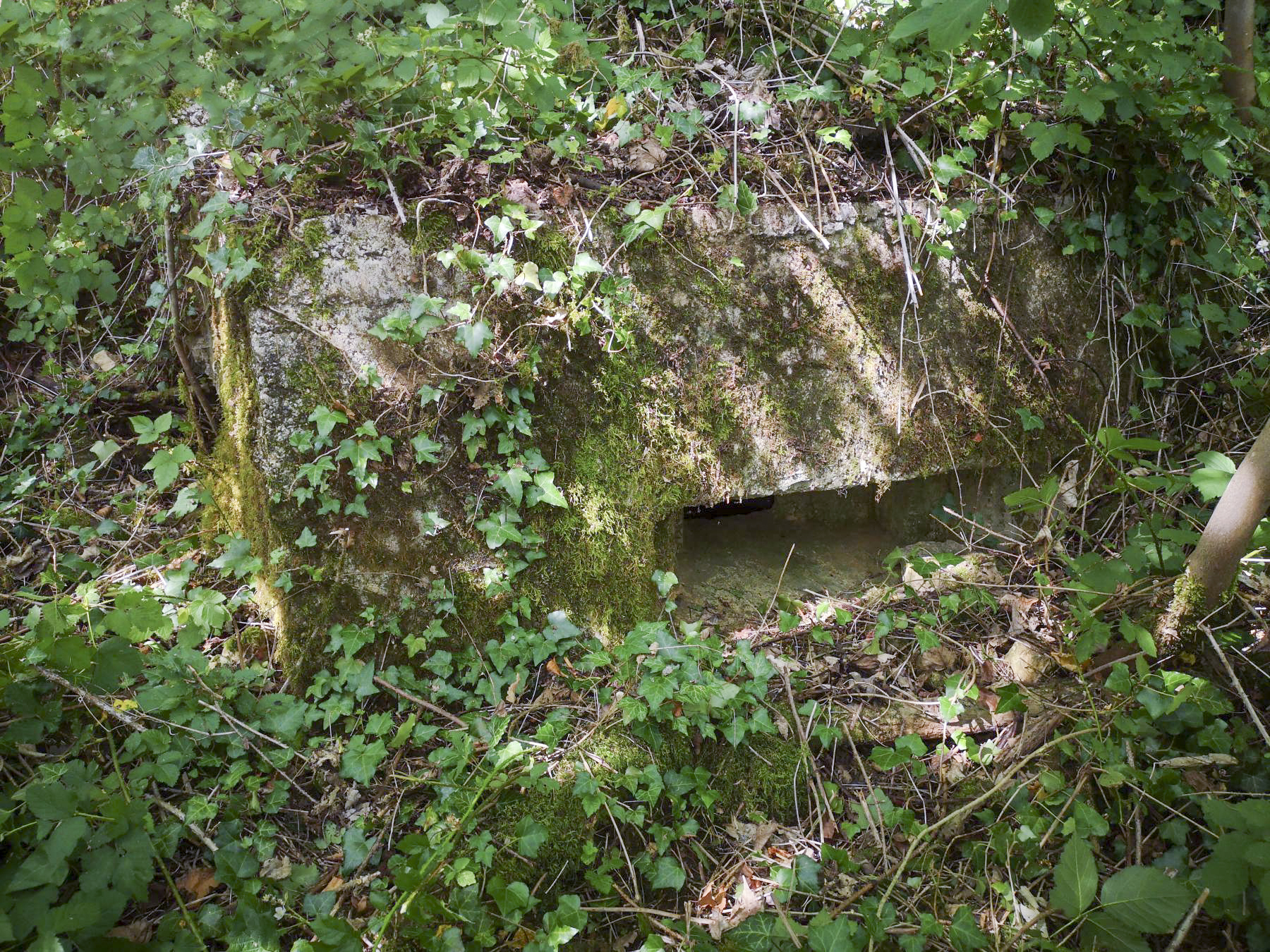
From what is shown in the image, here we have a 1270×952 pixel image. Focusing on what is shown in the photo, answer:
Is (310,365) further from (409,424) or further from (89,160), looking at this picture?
(89,160)

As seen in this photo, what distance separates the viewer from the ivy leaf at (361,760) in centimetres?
257

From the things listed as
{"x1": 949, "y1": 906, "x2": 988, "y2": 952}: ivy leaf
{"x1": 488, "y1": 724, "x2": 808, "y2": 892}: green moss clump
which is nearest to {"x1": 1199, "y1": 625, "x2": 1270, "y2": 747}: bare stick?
{"x1": 949, "y1": 906, "x2": 988, "y2": 952}: ivy leaf

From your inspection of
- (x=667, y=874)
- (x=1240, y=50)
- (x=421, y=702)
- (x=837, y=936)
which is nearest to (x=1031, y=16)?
(x=837, y=936)

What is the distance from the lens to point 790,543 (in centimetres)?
397

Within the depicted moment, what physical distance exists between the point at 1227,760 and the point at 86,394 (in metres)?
5.15

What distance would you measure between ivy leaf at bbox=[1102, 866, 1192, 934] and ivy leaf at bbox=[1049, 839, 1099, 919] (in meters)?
0.05

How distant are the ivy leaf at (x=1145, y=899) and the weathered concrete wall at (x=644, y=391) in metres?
1.74

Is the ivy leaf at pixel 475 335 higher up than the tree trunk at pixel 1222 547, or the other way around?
the ivy leaf at pixel 475 335

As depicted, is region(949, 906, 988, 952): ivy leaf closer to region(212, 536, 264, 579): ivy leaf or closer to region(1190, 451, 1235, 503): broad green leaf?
region(1190, 451, 1235, 503): broad green leaf

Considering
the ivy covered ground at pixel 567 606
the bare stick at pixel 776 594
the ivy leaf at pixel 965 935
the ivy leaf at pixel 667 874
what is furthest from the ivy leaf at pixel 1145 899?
the bare stick at pixel 776 594

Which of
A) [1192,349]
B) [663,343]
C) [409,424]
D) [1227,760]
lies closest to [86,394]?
[409,424]

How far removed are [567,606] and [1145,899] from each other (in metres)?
2.01

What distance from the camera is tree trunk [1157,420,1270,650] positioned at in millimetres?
2379

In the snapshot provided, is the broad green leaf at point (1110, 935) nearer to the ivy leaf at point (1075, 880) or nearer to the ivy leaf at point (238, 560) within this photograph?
the ivy leaf at point (1075, 880)
